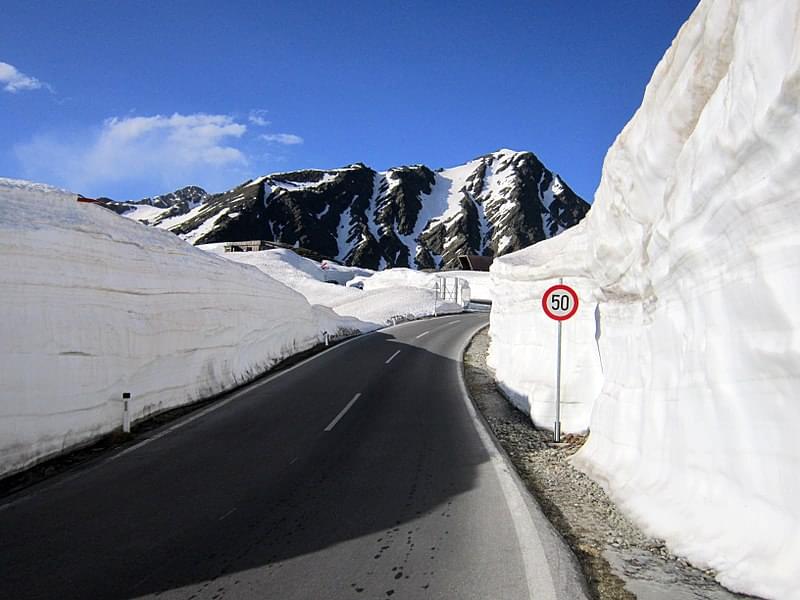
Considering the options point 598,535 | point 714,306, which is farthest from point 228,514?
point 714,306

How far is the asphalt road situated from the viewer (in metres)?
3.85

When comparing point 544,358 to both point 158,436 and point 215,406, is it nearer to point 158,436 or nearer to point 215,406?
point 215,406

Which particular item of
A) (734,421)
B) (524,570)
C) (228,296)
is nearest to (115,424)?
(228,296)

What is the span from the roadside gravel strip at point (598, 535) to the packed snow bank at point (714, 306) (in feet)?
0.59

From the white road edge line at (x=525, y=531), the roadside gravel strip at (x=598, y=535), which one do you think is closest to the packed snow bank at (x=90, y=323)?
the white road edge line at (x=525, y=531)

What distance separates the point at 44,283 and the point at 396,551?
5832mm

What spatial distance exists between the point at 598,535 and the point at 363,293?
4793 cm

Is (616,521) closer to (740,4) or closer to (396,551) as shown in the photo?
(396,551)

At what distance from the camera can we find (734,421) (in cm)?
414

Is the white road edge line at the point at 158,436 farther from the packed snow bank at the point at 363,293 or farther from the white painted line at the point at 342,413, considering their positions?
the packed snow bank at the point at 363,293

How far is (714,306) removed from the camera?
459cm

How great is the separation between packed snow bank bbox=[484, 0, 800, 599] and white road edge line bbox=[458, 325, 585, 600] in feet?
3.47

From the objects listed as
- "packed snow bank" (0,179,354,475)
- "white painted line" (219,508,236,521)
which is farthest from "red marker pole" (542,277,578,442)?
"packed snow bank" (0,179,354,475)

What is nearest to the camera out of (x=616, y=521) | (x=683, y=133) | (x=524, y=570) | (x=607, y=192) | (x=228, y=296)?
(x=524, y=570)
